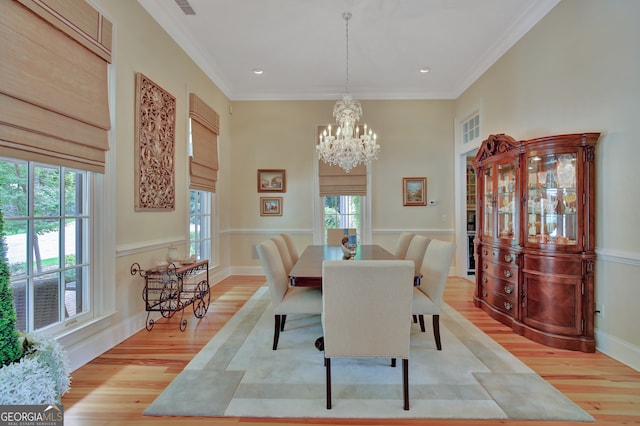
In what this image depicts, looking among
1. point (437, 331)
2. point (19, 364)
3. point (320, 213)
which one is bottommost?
point (437, 331)

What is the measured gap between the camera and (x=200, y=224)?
4660 millimetres

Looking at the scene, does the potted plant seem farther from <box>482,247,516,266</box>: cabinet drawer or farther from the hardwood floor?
<box>482,247,516,266</box>: cabinet drawer

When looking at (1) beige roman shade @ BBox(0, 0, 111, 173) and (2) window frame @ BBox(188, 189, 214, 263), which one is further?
(2) window frame @ BBox(188, 189, 214, 263)

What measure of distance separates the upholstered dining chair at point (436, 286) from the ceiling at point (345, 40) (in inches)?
102

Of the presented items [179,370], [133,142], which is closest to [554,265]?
[179,370]

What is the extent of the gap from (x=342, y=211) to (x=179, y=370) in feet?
12.6

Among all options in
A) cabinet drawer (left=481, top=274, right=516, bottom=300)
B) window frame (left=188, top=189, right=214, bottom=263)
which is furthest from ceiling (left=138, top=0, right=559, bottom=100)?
cabinet drawer (left=481, top=274, right=516, bottom=300)

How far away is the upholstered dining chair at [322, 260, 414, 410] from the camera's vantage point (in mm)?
1759

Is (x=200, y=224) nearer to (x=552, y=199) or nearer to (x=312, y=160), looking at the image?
(x=312, y=160)

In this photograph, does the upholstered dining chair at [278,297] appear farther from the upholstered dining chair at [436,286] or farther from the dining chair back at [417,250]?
the dining chair back at [417,250]

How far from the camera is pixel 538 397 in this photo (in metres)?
1.94

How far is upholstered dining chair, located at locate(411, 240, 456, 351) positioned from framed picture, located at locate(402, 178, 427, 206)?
294 centimetres

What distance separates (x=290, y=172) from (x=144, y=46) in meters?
2.96

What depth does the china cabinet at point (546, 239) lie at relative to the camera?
2.59 metres
